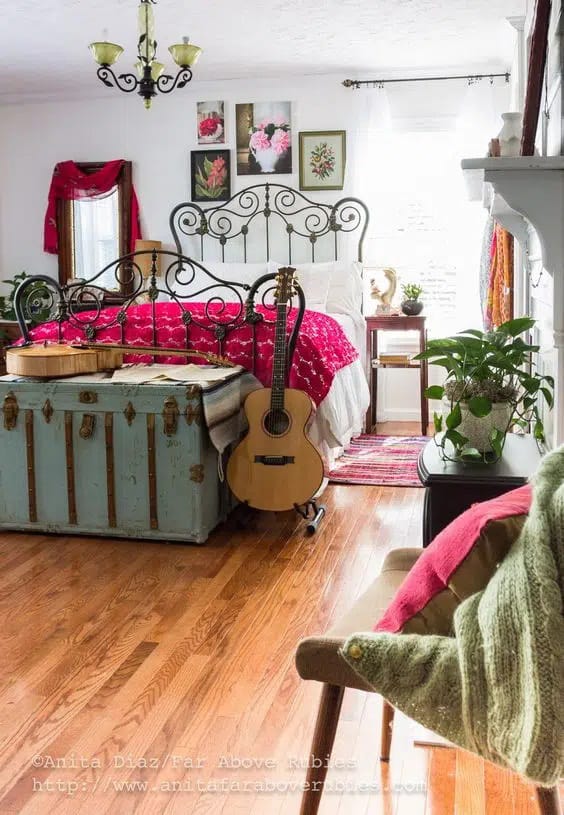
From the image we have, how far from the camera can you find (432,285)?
6.19 m

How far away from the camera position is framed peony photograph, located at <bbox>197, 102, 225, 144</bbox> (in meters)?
6.29

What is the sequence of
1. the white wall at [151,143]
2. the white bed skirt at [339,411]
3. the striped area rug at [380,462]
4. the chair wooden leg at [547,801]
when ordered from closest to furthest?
1. the chair wooden leg at [547,801]
2. the white bed skirt at [339,411]
3. the striped area rug at [380,462]
4. the white wall at [151,143]

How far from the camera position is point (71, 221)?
6.61m

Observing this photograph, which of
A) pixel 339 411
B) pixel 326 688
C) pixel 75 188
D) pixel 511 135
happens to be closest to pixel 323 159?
pixel 75 188

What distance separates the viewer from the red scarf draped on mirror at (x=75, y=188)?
6422 millimetres

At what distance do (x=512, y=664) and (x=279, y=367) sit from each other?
2659mm

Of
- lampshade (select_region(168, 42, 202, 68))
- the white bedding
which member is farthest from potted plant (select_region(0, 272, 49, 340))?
lampshade (select_region(168, 42, 202, 68))

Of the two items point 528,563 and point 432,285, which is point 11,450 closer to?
point 528,563

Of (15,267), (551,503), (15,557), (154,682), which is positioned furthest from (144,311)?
(551,503)

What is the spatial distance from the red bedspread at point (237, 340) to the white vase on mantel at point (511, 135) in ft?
5.15

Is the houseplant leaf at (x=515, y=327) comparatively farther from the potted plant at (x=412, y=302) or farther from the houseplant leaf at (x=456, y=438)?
the potted plant at (x=412, y=302)

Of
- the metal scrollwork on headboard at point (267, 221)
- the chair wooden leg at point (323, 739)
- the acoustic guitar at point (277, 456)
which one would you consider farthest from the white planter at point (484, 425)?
the metal scrollwork on headboard at point (267, 221)

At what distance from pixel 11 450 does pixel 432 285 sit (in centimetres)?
356

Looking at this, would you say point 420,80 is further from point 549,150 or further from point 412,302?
point 549,150
